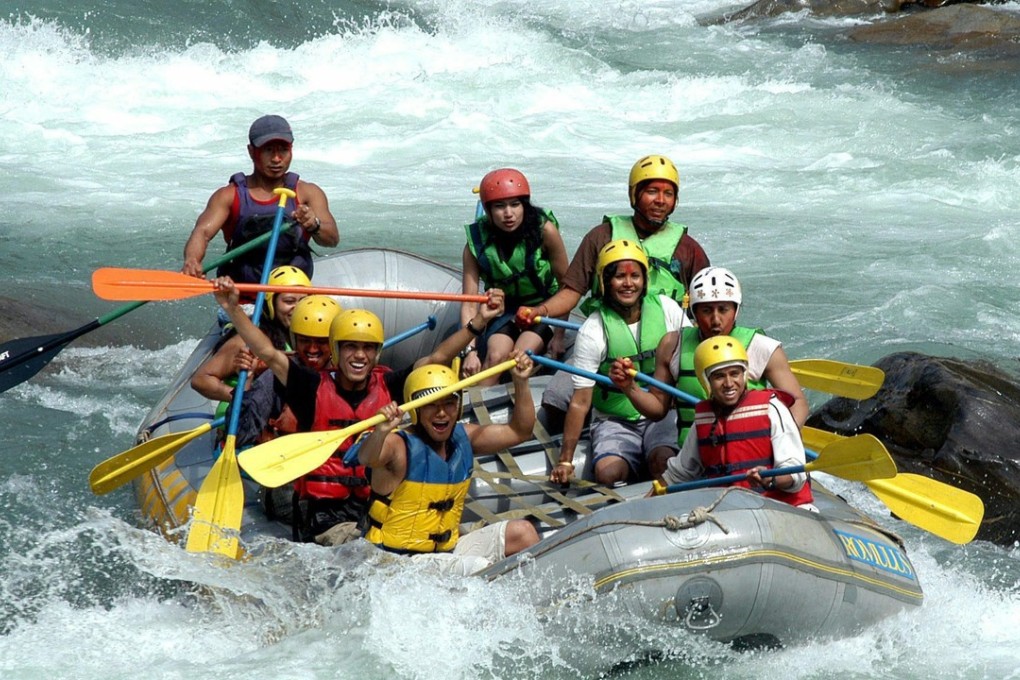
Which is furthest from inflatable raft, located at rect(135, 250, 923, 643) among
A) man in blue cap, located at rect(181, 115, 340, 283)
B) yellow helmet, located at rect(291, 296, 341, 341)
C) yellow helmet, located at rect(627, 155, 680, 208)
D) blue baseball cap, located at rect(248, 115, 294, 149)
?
blue baseball cap, located at rect(248, 115, 294, 149)

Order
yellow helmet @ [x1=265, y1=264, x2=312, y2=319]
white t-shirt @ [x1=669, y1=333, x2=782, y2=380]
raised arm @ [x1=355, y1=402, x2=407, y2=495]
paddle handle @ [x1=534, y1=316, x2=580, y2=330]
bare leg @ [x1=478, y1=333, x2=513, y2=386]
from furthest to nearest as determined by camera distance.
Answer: bare leg @ [x1=478, y1=333, x2=513, y2=386] < paddle handle @ [x1=534, y1=316, x2=580, y2=330] < yellow helmet @ [x1=265, y1=264, x2=312, y2=319] < white t-shirt @ [x1=669, y1=333, x2=782, y2=380] < raised arm @ [x1=355, y1=402, x2=407, y2=495]

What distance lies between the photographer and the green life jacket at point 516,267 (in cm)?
648

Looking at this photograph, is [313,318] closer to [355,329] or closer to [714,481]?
[355,329]

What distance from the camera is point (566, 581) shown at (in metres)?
4.71

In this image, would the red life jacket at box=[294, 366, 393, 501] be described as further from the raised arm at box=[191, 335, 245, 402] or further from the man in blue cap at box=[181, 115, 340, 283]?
the man in blue cap at box=[181, 115, 340, 283]

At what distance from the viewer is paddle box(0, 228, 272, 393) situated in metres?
6.46

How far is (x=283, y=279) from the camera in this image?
6.14 metres

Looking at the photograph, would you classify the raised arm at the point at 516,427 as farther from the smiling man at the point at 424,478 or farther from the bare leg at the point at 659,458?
the bare leg at the point at 659,458

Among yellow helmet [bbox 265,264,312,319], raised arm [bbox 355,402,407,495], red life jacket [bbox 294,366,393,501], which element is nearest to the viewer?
raised arm [bbox 355,402,407,495]

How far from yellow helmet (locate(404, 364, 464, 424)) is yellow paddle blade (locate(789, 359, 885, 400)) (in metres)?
1.74

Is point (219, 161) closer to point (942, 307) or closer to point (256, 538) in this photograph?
point (942, 307)

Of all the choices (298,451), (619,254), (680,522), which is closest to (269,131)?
(619,254)

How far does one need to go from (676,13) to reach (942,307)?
1196 centimetres

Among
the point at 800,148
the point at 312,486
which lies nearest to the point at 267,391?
the point at 312,486
